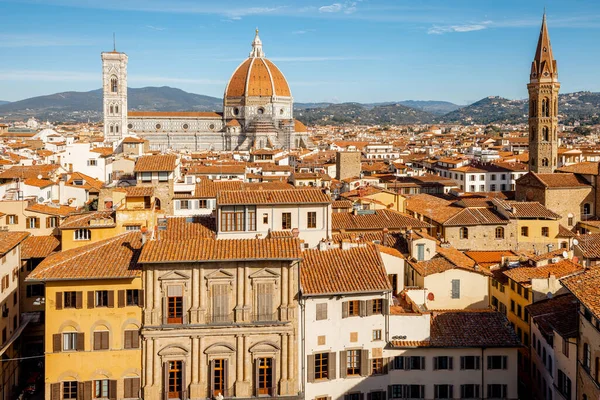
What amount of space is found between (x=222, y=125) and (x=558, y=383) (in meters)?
Answer: 156

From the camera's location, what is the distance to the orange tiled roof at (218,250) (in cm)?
2431

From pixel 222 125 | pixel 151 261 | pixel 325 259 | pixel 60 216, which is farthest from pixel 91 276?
pixel 222 125

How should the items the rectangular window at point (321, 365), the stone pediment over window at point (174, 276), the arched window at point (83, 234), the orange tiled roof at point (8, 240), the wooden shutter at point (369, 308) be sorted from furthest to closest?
the arched window at point (83, 234), the orange tiled roof at point (8, 240), the wooden shutter at point (369, 308), the rectangular window at point (321, 365), the stone pediment over window at point (174, 276)

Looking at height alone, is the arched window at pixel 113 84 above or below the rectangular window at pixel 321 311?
above

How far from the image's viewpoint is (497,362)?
2583 centimetres

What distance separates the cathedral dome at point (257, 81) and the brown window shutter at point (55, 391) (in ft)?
511

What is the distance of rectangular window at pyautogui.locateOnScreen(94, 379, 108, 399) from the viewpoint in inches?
975

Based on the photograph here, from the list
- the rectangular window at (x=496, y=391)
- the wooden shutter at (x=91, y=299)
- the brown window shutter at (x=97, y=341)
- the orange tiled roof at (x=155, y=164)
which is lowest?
the rectangular window at (x=496, y=391)

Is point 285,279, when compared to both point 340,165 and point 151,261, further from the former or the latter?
Answer: point 340,165

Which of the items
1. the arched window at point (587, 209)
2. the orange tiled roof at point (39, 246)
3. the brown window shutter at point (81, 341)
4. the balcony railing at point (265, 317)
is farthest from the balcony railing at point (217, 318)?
the arched window at point (587, 209)

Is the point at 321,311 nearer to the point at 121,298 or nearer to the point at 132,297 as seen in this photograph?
the point at 132,297

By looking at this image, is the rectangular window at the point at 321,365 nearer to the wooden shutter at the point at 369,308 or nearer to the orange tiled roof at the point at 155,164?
the wooden shutter at the point at 369,308

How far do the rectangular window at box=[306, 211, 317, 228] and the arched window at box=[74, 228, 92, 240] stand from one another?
10.4 m

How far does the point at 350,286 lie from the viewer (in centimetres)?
2534
